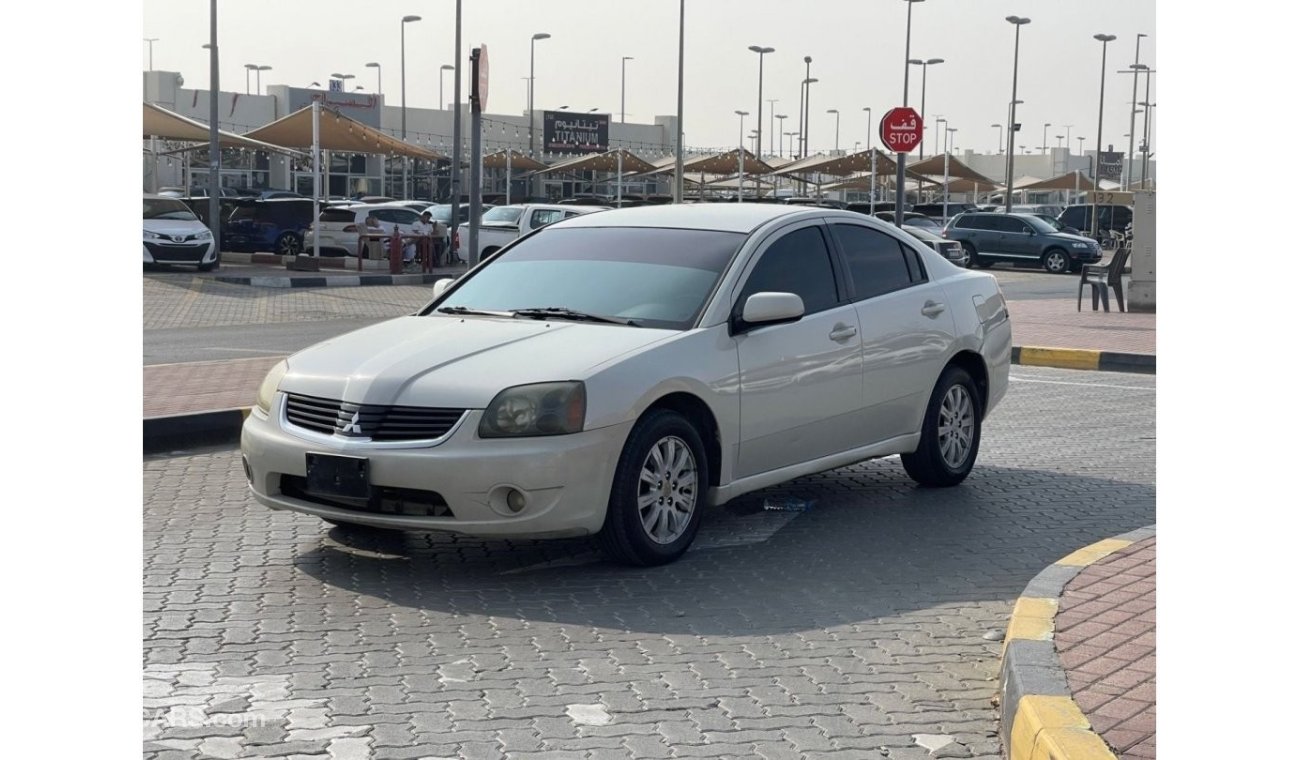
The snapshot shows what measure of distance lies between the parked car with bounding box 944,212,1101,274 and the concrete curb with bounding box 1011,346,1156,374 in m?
24.1

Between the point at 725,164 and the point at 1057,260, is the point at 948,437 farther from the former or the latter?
the point at 725,164

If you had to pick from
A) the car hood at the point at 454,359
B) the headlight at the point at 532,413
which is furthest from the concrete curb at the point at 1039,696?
the car hood at the point at 454,359

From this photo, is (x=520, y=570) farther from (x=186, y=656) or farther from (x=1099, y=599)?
(x=1099, y=599)

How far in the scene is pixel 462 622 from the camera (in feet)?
19.7

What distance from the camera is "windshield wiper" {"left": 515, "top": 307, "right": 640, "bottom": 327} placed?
7.25 m

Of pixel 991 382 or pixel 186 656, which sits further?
pixel 991 382

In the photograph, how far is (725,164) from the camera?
62.2 m

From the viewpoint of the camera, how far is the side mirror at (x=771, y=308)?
23.7ft

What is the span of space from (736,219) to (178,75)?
8393 cm

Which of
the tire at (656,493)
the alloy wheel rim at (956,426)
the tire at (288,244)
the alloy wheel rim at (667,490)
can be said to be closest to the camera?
the tire at (656,493)

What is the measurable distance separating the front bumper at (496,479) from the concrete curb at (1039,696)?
175 cm

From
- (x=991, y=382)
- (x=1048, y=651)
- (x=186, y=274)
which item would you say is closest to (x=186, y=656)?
(x=1048, y=651)

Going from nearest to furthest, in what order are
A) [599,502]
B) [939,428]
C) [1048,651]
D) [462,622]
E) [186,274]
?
[1048,651] < [462,622] < [599,502] < [939,428] < [186,274]

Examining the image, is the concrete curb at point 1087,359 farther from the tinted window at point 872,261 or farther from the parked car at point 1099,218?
the parked car at point 1099,218
